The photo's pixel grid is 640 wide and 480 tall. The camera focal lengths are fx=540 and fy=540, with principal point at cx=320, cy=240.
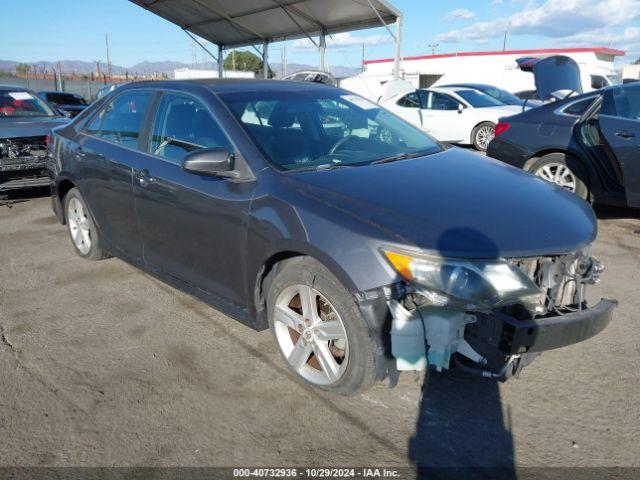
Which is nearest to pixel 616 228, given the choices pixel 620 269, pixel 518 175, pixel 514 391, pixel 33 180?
pixel 620 269

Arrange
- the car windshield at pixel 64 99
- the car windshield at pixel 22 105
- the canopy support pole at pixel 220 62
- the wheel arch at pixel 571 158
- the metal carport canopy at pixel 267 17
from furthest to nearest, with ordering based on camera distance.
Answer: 1. the canopy support pole at pixel 220 62
2. the car windshield at pixel 64 99
3. the metal carport canopy at pixel 267 17
4. the car windshield at pixel 22 105
5. the wheel arch at pixel 571 158

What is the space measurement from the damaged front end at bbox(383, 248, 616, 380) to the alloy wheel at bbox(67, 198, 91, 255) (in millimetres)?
3442

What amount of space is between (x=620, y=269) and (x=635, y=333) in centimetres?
141

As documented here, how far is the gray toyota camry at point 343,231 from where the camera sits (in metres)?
2.46

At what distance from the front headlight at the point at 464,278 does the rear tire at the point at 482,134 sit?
10209 millimetres

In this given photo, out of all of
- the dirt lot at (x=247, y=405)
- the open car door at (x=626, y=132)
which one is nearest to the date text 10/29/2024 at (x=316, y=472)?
Answer: the dirt lot at (x=247, y=405)

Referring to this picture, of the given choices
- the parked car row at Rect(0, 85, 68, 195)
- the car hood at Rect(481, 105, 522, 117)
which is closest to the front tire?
the parked car row at Rect(0, 85, 68, 195)

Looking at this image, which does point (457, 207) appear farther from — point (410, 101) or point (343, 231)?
point (410, 101)

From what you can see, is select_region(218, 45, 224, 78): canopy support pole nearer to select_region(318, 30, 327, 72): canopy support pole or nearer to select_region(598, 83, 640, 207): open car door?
select_region(318, 30, 327, 72): canopy support pole

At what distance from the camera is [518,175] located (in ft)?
11.0

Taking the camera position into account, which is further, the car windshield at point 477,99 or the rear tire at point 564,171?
the car windshield at point 477,99

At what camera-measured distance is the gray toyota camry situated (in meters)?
2.46

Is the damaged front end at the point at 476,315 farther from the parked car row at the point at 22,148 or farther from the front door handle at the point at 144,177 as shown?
the parked car row at the point at 22,148

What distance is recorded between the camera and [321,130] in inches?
144
